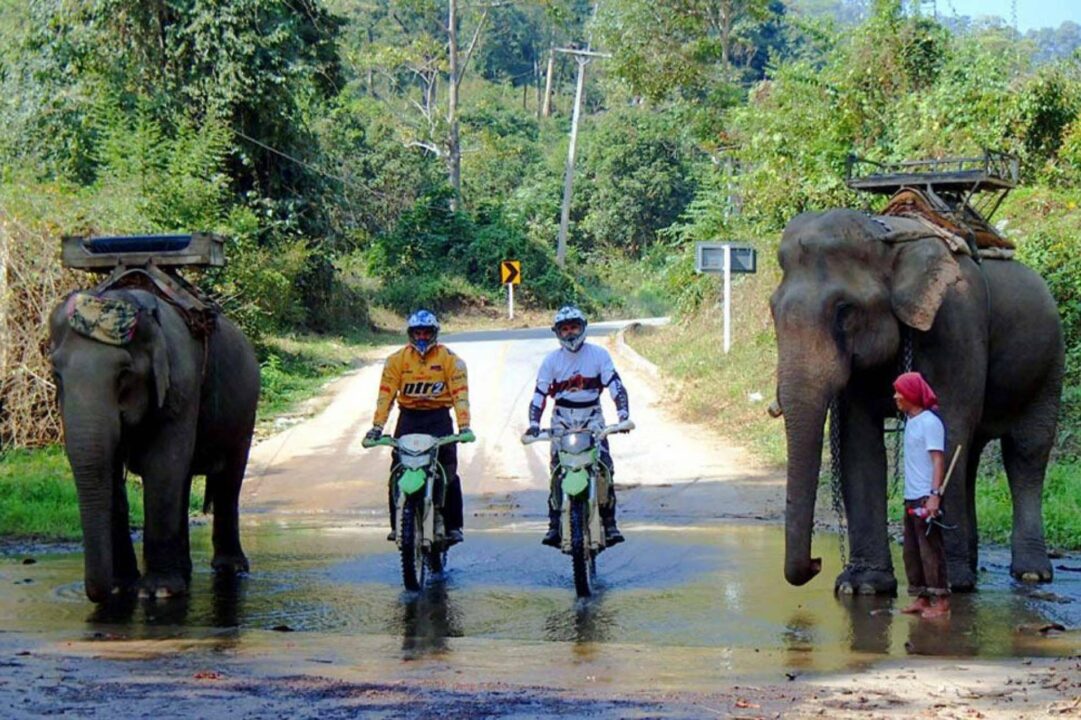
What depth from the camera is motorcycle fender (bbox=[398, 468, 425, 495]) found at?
443 inches

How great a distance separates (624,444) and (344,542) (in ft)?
25.6

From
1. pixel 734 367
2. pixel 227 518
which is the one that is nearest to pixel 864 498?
pixel 227 518

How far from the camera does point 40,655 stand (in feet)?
26.5

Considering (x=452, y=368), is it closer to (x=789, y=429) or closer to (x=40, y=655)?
(x=789, y=429)

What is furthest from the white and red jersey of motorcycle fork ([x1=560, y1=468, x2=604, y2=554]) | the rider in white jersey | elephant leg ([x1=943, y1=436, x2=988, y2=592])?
elephant leg ([x1=943, y1=436, x2=988, y2=592])

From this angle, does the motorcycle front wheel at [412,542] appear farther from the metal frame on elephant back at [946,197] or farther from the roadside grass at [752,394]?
the roadside grass at [752,394]

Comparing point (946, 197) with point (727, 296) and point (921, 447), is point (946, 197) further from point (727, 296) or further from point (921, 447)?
point (727, 296)

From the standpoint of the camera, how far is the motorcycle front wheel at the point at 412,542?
1116cm

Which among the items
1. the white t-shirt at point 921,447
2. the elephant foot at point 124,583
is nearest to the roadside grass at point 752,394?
the white t-shirt at point 921,447

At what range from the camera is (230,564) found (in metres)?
12.6

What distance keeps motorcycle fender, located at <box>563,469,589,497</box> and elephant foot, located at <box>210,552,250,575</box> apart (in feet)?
9.84

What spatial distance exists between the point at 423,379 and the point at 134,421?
7.47 feet

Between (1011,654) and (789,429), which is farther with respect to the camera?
(789,429)

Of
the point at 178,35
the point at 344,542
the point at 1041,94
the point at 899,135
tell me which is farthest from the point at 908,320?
the point at 178,35
